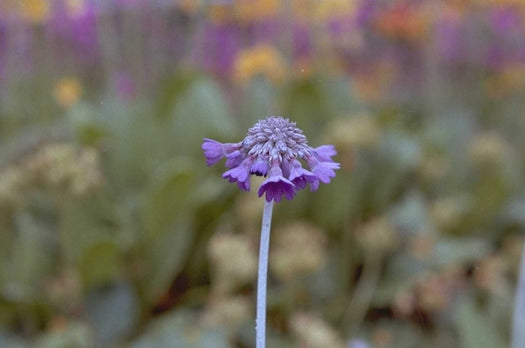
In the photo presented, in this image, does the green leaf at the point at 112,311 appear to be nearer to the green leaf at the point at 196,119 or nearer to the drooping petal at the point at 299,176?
the green leaf at the point at 196,119

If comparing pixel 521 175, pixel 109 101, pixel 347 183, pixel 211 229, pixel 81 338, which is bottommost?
pixel 81 338

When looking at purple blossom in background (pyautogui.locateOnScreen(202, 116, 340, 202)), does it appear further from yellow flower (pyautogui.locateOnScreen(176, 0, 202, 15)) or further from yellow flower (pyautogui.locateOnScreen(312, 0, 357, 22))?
yellow flower (pyautogui.locateOnScreen(176, 0, 202, 15))

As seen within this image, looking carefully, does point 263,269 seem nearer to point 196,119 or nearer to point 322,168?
point 322,168

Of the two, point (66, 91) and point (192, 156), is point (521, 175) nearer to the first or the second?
point (192, 156)

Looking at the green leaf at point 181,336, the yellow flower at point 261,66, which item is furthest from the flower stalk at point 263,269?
the yellow flower at point 261,66

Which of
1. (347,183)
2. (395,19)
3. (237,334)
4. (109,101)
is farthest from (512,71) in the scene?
(237,334)

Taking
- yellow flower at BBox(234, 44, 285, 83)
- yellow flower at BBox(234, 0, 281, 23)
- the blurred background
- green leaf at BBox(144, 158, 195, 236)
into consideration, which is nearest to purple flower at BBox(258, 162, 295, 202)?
the blurred background
